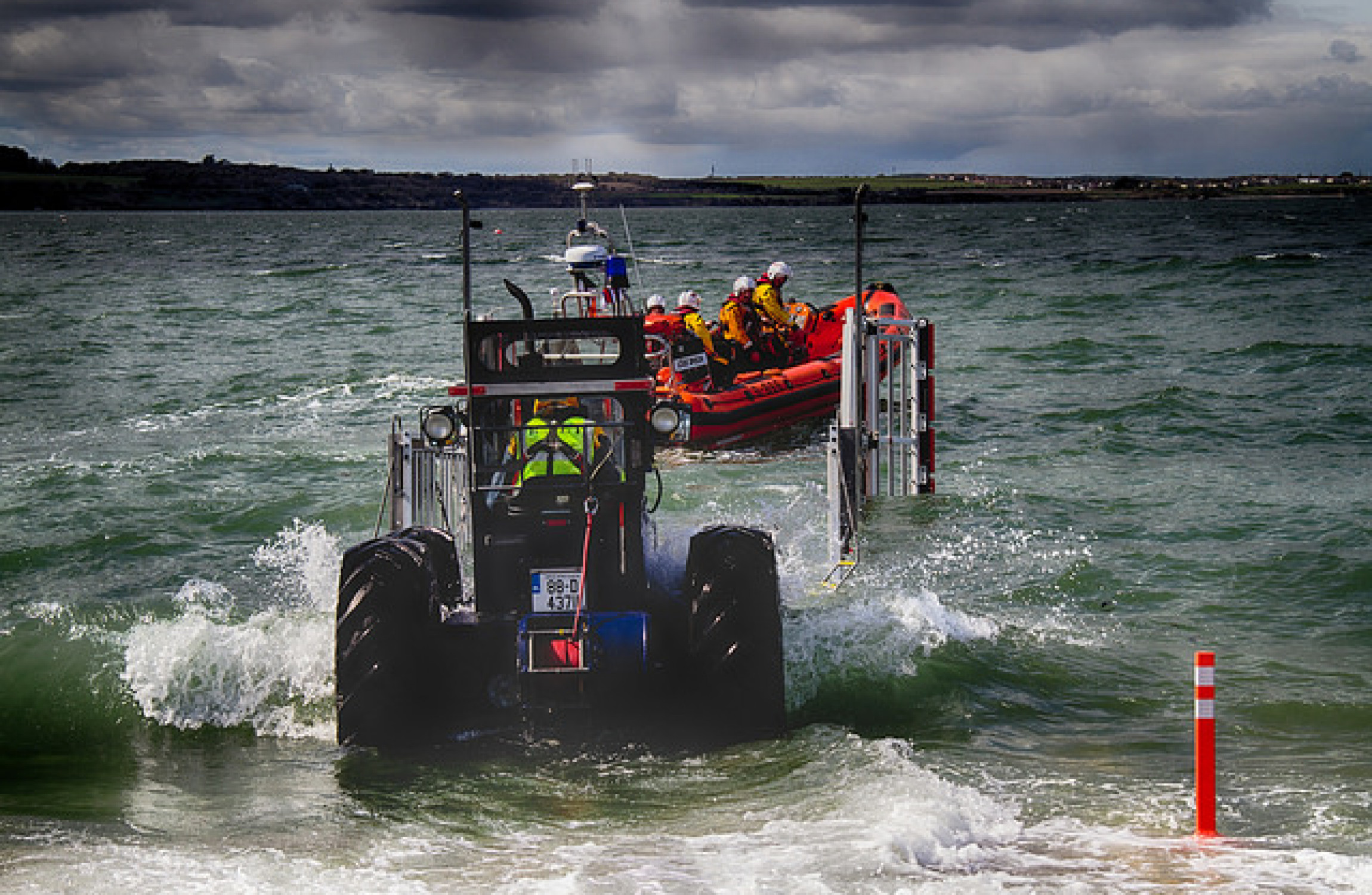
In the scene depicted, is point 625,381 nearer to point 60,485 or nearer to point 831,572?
point 831,572

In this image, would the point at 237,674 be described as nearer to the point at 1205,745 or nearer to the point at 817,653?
the point at 817,653

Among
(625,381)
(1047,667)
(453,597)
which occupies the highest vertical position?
(625,381)

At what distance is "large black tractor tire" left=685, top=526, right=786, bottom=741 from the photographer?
8.09 meters

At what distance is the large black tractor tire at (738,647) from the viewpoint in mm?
8094

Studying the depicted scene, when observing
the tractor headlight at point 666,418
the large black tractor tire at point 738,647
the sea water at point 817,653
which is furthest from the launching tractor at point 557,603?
the sea water at point 817,653

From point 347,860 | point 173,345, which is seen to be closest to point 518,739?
point 347,860

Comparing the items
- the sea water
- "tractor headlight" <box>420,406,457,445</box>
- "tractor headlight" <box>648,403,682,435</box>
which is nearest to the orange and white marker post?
the sea water

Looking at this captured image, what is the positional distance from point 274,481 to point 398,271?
4438 cm

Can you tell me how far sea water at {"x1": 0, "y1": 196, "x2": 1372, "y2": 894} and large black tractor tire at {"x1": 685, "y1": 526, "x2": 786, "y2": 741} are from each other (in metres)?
0.21

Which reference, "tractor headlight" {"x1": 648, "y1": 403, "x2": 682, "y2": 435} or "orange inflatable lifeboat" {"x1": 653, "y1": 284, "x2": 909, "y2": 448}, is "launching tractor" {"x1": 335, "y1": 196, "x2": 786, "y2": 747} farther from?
"orange inflatable lifeboat" {"x1": 653, "y1": 284, "x2": 909, "y2": 448}

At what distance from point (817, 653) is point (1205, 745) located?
3443mm

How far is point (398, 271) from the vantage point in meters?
61.0

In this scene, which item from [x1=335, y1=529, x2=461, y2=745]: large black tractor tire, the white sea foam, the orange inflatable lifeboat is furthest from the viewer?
the orange inflatable lifeboat

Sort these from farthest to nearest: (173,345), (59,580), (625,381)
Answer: (173,345) → (59,580) → (625,381)
